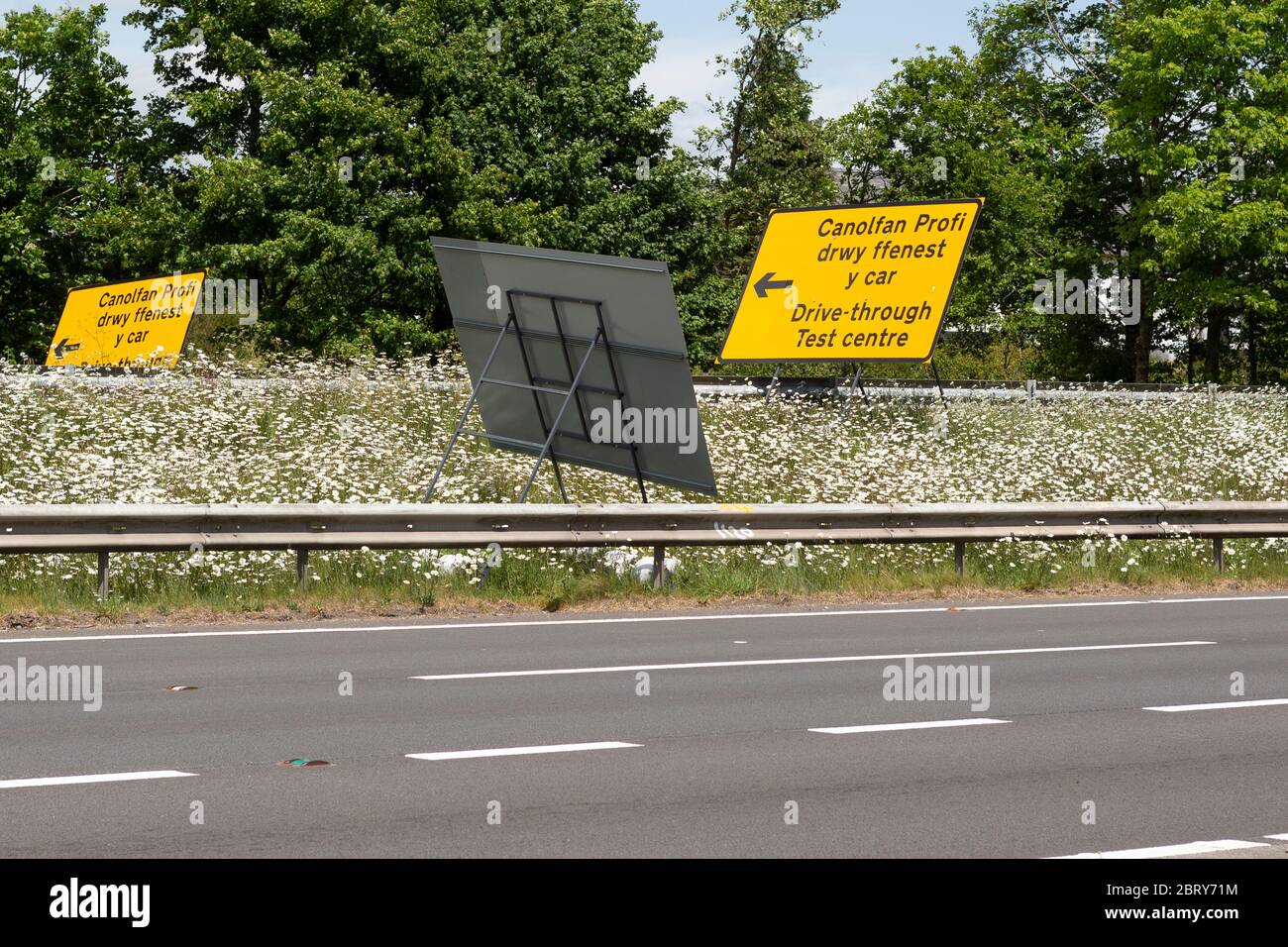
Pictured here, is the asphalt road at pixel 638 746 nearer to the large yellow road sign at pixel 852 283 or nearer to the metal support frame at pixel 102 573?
the metal support frame at pixel 102 573

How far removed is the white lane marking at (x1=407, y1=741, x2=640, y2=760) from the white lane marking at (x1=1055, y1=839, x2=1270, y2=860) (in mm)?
2911

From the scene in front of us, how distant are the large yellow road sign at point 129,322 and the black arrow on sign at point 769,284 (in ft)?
35.1

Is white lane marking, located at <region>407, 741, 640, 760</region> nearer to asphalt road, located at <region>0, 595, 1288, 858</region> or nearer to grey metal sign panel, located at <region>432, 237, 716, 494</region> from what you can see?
asphalt road, located at <region>0, 595, 1288, 858</region>

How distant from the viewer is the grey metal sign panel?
17016mm

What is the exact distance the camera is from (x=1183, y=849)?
645cm

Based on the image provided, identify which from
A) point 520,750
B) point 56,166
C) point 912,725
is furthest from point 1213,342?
point 520,750

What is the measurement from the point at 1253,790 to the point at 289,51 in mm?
40451

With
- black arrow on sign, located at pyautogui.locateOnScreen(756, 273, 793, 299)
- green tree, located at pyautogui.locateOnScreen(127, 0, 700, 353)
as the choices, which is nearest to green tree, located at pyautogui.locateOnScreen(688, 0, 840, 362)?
green tree, located at pyautogui.locateOnScreen(127, 0, 700, 353)

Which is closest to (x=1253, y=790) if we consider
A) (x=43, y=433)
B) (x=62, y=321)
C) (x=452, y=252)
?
(x=452, y=252)

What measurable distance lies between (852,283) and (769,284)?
1.95 meters

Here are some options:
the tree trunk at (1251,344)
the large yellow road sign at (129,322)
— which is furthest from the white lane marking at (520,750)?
the tree trunk at (1251,344)

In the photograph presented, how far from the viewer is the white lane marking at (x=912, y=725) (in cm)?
918

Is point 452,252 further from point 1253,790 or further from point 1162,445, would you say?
point 1162,445
